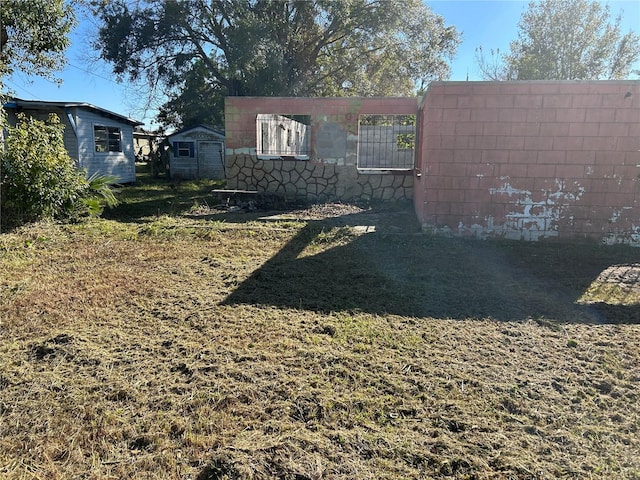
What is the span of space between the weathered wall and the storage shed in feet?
27.5

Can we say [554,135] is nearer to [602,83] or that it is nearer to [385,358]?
[602,83]

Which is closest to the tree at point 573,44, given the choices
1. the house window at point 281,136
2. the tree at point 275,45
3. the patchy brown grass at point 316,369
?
the tree at point 275,45

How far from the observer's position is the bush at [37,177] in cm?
677

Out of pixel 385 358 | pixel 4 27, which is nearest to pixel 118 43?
pixel 4 27

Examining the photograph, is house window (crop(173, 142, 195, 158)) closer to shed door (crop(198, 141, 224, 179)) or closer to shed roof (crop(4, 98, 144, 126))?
shed door (crop(198, 141, 224, 179))

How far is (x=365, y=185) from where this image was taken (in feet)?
36.2

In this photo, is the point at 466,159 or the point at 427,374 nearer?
the point at 427,374

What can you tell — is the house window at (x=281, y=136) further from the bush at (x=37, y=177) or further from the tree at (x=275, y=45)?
the bush at (x=37, y=177)

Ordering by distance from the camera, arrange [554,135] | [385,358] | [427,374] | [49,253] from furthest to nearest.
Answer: [554,135]
[49,253]
[385,358]
[427,374]

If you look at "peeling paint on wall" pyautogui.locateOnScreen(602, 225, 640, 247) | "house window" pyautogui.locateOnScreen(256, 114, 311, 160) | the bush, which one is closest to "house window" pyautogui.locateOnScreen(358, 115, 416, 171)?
"house window" pyautogui.locateOnScreen(256, 114, 311, 160)

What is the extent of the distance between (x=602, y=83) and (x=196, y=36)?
15.5 m

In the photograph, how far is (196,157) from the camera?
19.4 m

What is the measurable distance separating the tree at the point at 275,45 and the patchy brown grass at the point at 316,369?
41.9 feet

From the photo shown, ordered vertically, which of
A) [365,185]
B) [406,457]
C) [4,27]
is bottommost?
[406,457]
